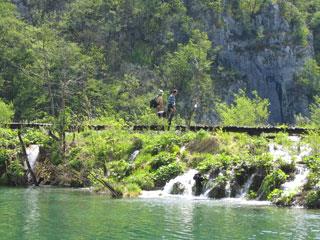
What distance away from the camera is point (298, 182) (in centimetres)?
2789

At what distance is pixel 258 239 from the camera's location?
18.9 m

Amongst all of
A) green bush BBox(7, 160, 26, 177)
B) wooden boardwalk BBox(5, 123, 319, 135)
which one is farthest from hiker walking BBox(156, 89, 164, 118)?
green bush BBox(7, 160, 26, 177)

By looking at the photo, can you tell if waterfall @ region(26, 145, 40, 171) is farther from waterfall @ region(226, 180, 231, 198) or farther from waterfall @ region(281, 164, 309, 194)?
waterfall @ region(281, 164, 309, 194)

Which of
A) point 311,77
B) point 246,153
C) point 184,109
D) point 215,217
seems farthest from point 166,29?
point 215,217

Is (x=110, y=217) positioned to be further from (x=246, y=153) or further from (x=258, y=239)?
(x=246, y=153)

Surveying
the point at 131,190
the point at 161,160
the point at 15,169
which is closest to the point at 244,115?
the point at 161,160

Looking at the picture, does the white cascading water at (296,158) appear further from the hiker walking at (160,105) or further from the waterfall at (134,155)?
the hiker walking at (160,105)

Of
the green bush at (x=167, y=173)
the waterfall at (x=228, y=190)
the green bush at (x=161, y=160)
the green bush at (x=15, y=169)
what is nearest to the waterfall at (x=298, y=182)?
the waterfall at (x=228, y=190)

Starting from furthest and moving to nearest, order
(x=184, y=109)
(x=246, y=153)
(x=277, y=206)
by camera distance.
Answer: (x=184, y=109) < (x=246, y=153) < (x=277, y=206)

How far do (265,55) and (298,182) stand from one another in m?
84.1

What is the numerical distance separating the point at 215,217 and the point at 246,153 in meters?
9.40

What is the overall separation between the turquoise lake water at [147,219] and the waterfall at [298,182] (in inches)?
79.6

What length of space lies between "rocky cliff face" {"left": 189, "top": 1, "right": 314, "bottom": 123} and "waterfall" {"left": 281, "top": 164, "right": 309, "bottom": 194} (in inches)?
3066

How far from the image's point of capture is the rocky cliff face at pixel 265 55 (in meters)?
108
